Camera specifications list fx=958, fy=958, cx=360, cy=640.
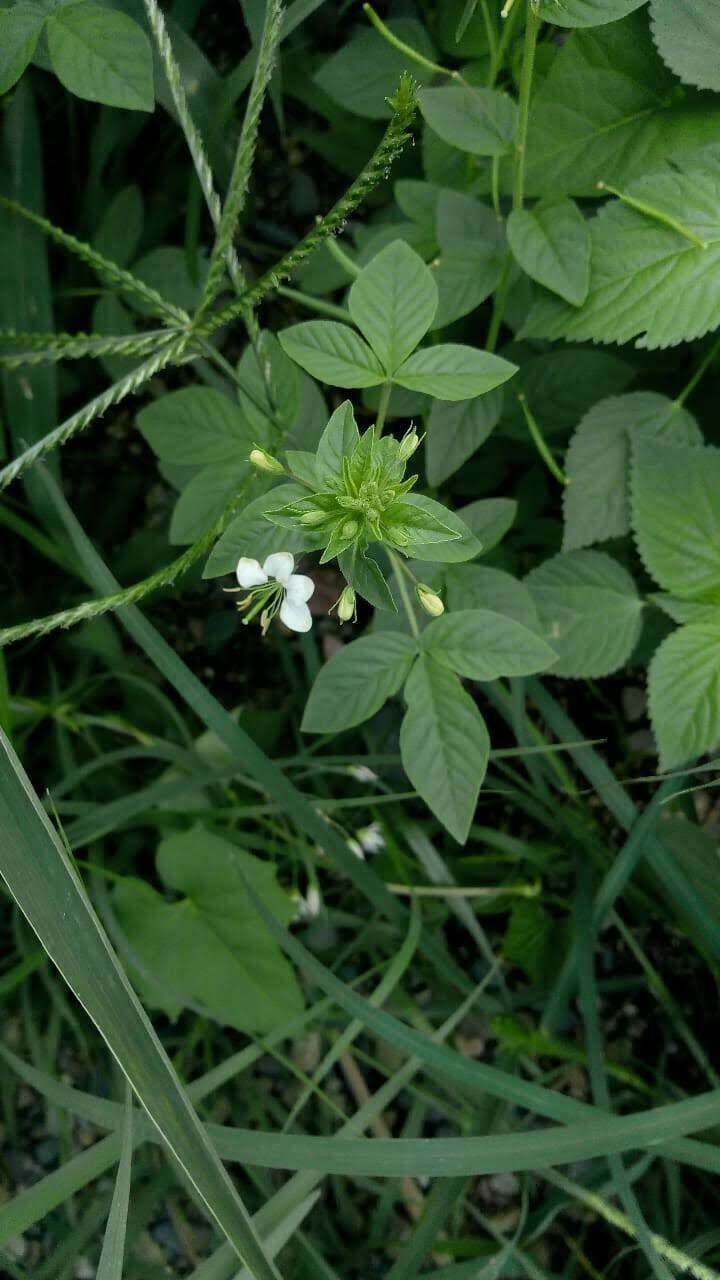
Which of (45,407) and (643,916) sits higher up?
(45,407)

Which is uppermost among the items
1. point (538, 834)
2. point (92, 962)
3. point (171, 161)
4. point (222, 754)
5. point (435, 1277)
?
point (171, 161)

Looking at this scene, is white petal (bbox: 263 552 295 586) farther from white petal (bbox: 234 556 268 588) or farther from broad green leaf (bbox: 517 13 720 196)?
broad green leaf (bbox: 517 13 720 196)

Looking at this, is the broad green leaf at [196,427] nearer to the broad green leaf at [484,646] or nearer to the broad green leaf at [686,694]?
the broad green leaf at [484,646]

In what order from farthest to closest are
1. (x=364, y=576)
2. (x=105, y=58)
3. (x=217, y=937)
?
(x=217, y=937) → (x=105, y=58) → (x=364, y=576)

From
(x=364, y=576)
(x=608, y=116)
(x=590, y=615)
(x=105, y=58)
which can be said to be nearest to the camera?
(x=364, y=576)

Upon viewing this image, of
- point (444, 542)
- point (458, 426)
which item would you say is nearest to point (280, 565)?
point (444, 542)

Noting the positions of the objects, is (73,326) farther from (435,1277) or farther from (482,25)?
(435,1277)

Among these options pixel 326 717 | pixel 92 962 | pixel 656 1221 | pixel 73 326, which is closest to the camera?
pixel 92 962

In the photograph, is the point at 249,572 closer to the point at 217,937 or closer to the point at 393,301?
the point at 393,301

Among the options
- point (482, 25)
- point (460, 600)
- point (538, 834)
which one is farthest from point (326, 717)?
point (482, 25)
